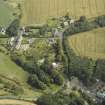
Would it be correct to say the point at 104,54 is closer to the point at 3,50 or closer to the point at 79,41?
the point at 79,41

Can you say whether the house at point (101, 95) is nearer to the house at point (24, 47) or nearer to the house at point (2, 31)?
the house at point (24, 47)

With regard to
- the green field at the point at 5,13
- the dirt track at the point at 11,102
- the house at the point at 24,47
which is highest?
the green field at the point at 5,13

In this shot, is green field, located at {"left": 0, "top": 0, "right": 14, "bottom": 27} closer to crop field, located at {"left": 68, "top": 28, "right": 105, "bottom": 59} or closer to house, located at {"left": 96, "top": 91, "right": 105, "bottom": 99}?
crop field, located at {"left": 68, "top": 28, "right": 105, "bottom": 59}

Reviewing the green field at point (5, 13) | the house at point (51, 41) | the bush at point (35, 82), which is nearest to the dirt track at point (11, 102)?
the bush at point (35, 82)

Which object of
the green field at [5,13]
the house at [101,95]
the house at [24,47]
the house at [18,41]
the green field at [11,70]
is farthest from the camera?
the green field at [5,13]

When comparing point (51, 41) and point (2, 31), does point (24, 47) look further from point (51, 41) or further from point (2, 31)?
point (2, 31)

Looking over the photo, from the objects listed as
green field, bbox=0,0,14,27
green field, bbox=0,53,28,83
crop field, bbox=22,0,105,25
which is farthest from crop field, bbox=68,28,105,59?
green field, bbox=0,0,14,27
